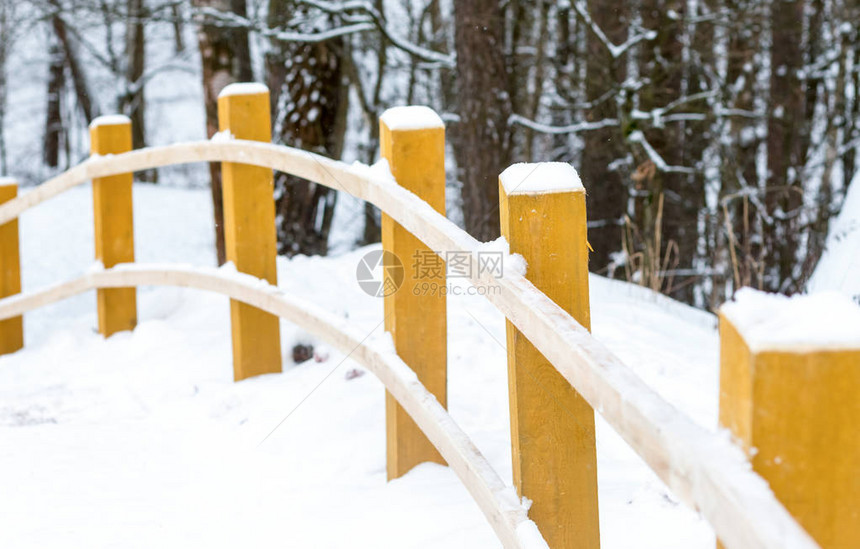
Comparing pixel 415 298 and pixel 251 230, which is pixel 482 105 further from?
pixel 415 298

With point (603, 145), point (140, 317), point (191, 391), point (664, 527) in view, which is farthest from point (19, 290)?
point (603, 145)

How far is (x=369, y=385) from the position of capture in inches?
132

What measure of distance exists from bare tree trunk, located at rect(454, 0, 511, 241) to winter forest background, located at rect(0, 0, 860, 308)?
0.01 m

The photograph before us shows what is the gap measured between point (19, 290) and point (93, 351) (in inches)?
44.7

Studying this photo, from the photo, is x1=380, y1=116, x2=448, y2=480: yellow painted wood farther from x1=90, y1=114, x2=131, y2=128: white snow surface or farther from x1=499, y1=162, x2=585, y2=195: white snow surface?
x1=90, y1=114, x2=131, y2=128: white snow surface

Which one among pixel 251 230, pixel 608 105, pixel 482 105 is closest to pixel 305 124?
pixel 482 105

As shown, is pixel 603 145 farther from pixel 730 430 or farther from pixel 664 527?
pixel 730 430

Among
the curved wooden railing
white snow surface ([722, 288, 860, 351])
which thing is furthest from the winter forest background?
white snow surface ([722, 288, 860, 351])

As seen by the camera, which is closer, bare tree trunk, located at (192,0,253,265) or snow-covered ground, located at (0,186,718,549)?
snow-covered ground, located at (0,186,718,549)

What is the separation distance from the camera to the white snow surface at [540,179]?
1.70 meters

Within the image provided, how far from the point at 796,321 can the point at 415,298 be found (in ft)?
5.68

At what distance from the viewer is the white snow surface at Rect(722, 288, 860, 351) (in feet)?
2.96

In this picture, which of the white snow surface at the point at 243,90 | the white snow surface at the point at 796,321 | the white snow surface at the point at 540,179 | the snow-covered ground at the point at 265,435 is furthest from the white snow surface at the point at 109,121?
the white snow surface at the point at 796,321

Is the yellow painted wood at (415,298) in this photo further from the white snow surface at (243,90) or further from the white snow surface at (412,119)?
the white snow surface at (243,90)
